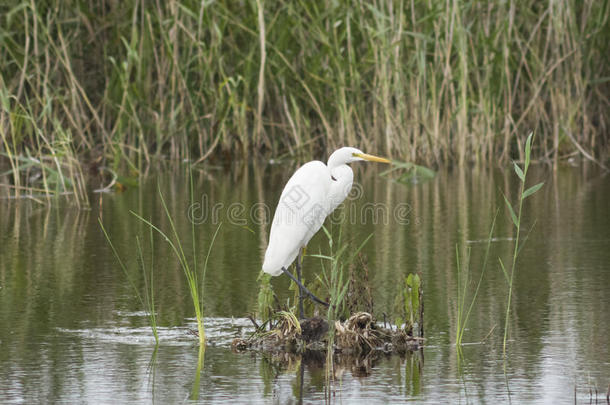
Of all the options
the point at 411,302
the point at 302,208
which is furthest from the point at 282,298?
the point at 411,302

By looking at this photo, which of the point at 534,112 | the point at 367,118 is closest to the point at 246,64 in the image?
the point at 367,118

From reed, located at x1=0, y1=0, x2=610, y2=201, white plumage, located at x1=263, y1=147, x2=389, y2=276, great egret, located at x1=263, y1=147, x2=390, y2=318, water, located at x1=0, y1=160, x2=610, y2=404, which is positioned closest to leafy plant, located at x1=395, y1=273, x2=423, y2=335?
water, located at x1=0, y1=160, x2=610, y2=404

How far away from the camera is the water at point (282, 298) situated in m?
5.23

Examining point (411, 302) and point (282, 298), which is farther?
point (282, 298)

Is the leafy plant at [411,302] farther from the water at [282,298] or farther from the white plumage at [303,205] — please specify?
the white plumage at [303,205]

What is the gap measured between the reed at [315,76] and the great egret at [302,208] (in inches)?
287

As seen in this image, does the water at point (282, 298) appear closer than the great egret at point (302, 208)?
Yes

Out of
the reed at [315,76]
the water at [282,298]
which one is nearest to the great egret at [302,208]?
the water at [282,298]

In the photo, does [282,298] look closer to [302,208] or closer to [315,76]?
[302,208]

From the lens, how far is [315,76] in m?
14.7

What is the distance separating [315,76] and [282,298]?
753cm

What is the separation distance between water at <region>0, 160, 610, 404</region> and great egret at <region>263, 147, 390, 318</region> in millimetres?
419

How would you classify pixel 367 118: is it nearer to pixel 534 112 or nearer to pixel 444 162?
pixel 444 162

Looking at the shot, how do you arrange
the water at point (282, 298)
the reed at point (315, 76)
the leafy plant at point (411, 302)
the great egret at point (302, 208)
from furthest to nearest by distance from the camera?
1. the reed at point (315, 76)
2. the great egret at point (302, 208)
3. the leafy plant at point (411, 302)
4. the water at point (282, 298)
